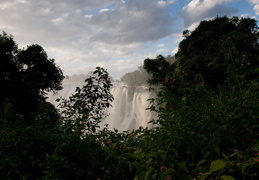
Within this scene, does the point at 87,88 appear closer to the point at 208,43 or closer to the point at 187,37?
the point at 208,43

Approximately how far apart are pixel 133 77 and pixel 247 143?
24.5 m

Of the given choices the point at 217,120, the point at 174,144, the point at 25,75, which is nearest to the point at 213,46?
the point at 25,75

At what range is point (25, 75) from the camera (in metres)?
10.0

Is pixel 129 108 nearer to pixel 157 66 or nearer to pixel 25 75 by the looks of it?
pixel 157 66

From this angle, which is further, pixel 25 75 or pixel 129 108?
pixel 129 108

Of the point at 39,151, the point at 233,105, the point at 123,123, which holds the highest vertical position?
the point at 233,105

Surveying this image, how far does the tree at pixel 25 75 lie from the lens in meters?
9.30

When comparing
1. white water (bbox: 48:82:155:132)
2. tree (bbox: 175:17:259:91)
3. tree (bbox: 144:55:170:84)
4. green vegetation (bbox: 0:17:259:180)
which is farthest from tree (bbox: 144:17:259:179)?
white water (bbox: 48:82:155:132)

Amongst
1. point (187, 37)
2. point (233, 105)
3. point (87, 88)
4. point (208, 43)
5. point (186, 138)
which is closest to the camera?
point (186, 138)

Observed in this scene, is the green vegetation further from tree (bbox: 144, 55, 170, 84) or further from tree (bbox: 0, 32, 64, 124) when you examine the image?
tree (bbox: 144, 55, 170, 84)

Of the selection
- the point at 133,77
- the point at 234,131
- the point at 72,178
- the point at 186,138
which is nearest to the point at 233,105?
the point at 234,131

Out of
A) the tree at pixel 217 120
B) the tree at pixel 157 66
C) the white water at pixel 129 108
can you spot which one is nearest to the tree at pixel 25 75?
the tree at pixel 157 66

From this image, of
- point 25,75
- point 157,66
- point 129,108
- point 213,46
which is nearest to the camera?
point 25,75

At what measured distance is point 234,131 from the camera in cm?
114
